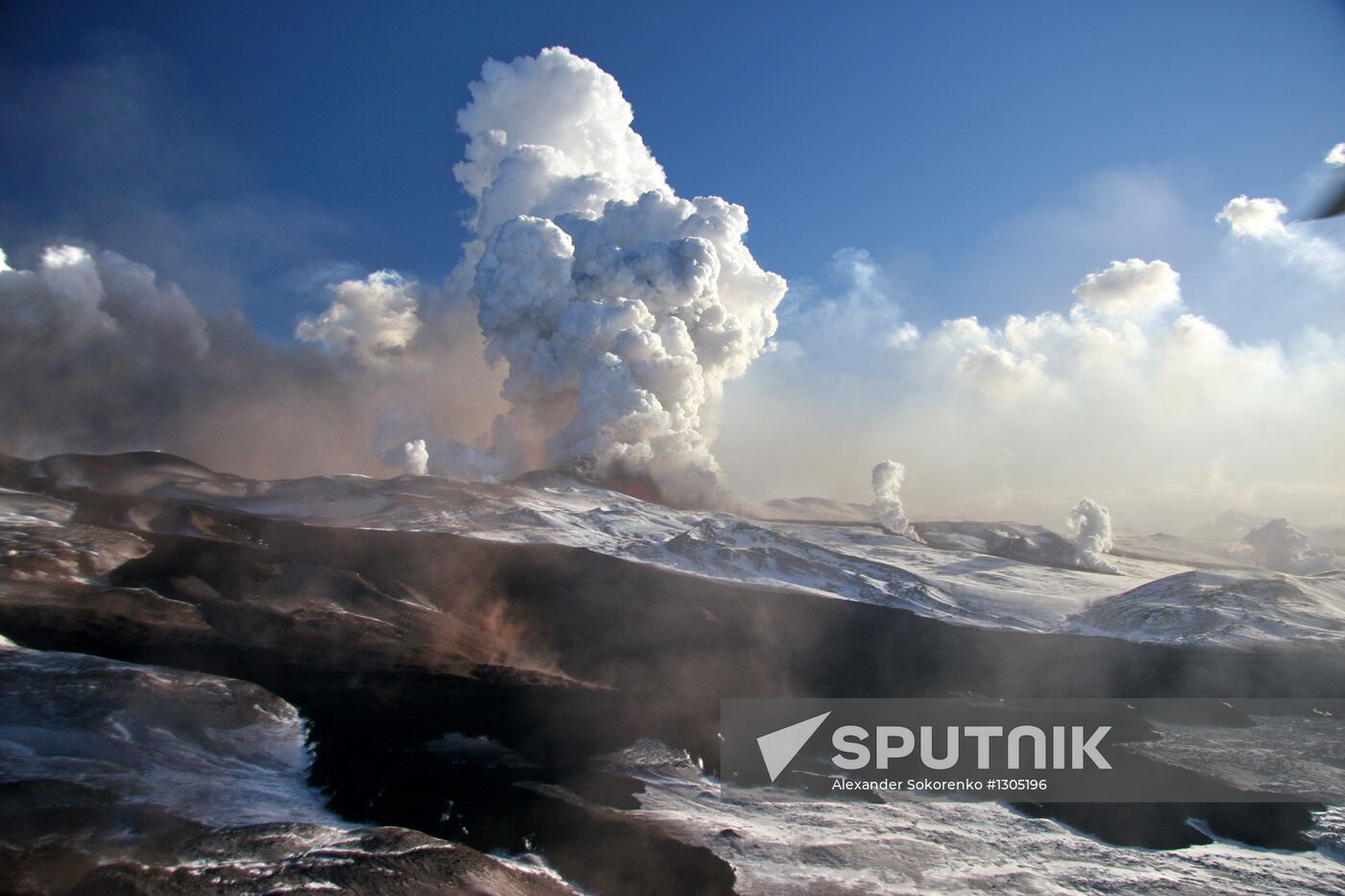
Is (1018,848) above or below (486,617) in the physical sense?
below

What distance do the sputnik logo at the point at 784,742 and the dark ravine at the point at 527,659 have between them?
6.03 ft

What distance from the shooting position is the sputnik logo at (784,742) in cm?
2477

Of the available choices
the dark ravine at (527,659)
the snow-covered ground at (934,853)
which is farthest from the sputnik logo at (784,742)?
the snow-covered ground at (934,853)

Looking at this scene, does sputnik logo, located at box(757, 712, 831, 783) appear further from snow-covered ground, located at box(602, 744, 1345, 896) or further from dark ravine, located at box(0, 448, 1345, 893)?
snow-covered ground, located at box(602, 744, 1345, 896)

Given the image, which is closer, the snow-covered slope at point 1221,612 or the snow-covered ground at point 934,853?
the snow-covered ground at point 934,853

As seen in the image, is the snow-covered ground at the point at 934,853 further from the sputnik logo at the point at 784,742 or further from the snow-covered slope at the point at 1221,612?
the snow-covered slope at the point at 1221,612

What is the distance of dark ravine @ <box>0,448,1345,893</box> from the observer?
19.8m

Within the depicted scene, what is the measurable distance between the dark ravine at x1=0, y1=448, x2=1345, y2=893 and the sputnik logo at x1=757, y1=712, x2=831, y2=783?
6.03ft

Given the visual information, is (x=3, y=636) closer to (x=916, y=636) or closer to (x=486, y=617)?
(x=486, y=617)

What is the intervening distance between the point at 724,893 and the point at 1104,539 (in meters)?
104

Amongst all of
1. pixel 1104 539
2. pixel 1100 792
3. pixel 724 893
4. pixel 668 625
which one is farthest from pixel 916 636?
pixel 1104 539

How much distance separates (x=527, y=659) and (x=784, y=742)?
1210 cm

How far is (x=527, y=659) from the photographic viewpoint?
3328 centimetres

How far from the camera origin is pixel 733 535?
215ft
